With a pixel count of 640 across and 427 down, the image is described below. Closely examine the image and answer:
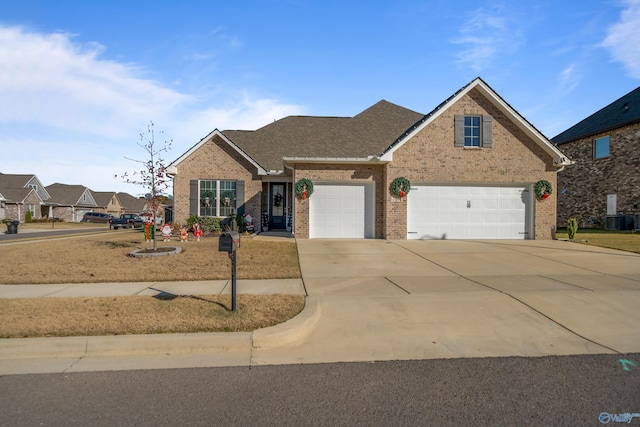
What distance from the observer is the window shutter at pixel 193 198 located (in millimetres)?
17812

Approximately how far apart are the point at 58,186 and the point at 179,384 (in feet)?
227

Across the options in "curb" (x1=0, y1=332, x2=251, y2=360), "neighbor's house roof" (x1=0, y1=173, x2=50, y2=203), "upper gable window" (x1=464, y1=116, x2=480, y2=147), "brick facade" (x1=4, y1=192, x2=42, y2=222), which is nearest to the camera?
"curb" (x1=0, y1=332, x2=251, y2=360)

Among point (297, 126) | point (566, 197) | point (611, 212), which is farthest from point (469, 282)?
point (566, 197)

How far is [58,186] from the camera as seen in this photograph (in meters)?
58.2

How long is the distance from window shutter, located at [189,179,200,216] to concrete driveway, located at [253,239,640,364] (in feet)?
31.4

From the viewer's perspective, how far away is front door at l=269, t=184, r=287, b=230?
747 inches

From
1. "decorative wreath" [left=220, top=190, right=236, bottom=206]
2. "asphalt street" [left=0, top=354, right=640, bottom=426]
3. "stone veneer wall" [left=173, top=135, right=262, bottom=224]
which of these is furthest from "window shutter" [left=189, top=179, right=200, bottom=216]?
"asphalt street" [left=0, top=354, right=640, bottom=426]

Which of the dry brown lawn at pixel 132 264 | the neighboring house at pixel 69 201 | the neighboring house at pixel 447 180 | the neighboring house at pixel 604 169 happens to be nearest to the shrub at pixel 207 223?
the dry brown lawn at pixel 132 264

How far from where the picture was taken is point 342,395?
332cm

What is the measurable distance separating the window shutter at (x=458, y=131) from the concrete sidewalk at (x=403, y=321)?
21.2 ft

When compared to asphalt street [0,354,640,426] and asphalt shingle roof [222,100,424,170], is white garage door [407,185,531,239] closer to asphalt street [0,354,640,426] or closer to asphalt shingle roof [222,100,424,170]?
asphalt shingle roof [222,100,424,170]

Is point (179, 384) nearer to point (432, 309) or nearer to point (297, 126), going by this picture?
point (432, 309)

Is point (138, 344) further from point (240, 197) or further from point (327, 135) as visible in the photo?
point (327, 135)

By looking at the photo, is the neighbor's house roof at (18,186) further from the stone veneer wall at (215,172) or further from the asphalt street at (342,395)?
the asphalt street at (342,395)
